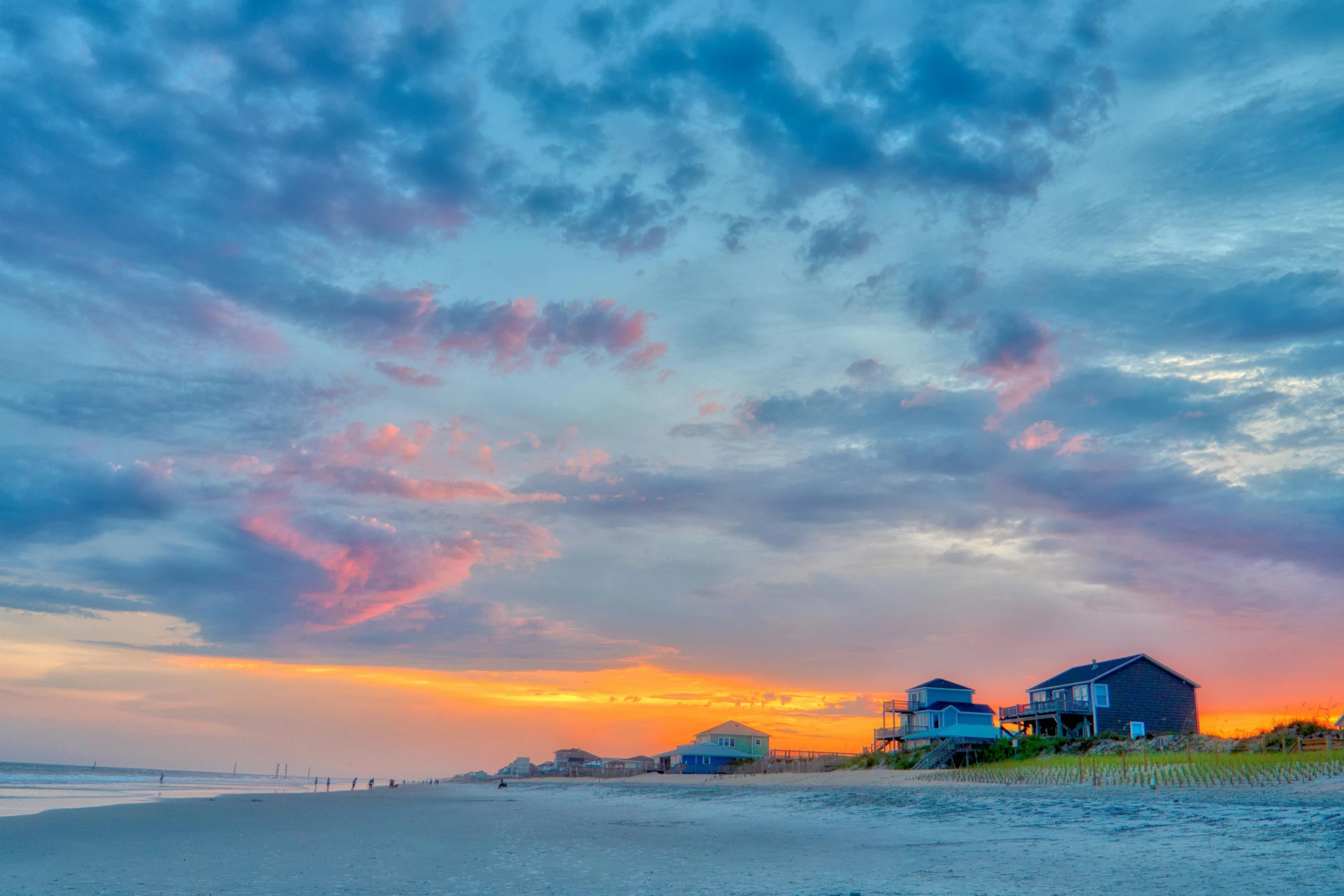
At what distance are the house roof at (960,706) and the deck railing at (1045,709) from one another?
506 centimetres

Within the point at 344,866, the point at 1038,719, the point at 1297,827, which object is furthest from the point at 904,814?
the point at 1038,719

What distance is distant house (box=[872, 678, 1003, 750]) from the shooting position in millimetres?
71875

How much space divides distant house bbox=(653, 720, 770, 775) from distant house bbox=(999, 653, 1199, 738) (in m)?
32.1

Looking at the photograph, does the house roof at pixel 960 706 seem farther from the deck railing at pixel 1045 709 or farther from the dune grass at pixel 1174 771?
the dune grass at pixel 1174 771

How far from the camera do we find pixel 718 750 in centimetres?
8812

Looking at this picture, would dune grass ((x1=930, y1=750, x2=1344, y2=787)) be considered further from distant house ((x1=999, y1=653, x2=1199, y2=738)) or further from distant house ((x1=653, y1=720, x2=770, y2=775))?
distant house ((x1=653, y1=720, x2=770, y2=775))

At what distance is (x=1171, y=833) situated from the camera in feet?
53.3

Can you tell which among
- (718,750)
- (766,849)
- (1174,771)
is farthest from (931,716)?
(766,849)

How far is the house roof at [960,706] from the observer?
72500 millimetres

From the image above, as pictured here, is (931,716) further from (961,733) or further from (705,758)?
(705,758)

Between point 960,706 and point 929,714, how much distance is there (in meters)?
3.18

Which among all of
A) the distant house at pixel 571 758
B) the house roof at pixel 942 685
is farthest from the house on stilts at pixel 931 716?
the distant house at pixel 571 758

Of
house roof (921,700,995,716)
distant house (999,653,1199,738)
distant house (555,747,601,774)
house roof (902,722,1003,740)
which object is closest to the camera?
distant house (999,653,1199,738)

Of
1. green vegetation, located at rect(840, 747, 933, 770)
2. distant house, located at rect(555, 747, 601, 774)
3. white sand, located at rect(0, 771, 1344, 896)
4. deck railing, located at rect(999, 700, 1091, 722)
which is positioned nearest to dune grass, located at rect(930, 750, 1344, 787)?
white sand, located at rect(0, 771, 1344, 896)
